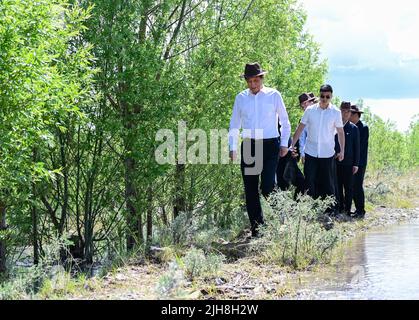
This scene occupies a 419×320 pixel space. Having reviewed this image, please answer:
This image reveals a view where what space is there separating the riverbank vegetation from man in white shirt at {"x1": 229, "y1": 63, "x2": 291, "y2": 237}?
0.42 m

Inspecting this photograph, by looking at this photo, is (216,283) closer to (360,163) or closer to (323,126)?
(323,126)

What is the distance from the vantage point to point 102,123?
12609 mm

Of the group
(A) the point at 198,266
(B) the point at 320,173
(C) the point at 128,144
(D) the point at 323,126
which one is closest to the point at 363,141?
(B) the point at 320,173

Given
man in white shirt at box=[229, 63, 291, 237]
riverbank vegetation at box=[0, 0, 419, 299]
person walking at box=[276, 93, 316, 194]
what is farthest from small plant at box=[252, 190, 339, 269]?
person walking at box=[276, 93, 316, 194]

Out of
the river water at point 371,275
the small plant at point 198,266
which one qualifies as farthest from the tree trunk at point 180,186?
the small plant at point 198,266

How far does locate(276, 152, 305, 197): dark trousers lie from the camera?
11555mm

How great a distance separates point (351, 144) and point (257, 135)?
4335 millimetres

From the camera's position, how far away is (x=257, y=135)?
877cm

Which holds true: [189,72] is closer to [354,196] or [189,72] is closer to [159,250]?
[354,196]

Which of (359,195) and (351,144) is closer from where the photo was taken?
(351,144)

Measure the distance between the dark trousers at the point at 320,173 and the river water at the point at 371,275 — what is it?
1.74m

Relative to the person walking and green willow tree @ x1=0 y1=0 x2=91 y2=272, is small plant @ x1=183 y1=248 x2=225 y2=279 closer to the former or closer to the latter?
green willow tree @ x1=0 y1=0 x2=91 y2=272
